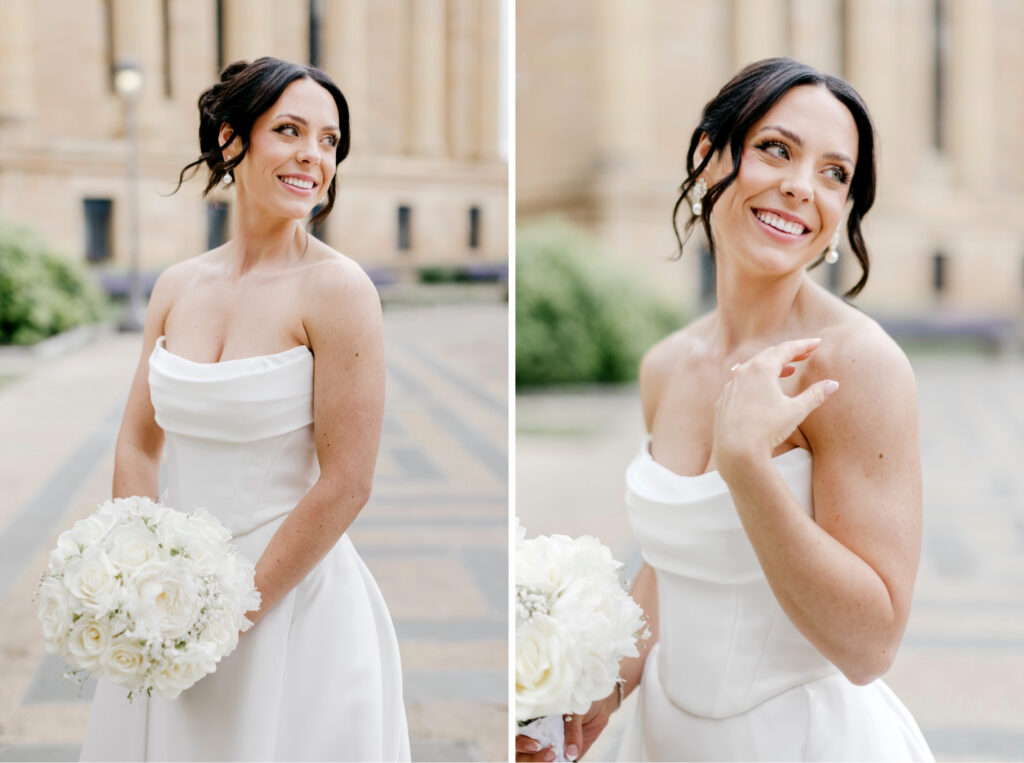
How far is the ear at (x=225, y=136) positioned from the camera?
172 centimetres

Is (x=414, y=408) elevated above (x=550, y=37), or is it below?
below

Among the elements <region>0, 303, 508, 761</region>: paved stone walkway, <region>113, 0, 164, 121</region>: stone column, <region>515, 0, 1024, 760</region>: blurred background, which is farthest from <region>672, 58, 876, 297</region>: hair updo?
<region>113, 0, 164, 121</region>: stone column

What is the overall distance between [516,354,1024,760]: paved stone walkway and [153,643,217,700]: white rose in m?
2.29

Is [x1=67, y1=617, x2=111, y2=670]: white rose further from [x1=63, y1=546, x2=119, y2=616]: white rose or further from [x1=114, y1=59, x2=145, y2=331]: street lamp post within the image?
[x1=114, y1=59, x2=145, y2=331]: street lamp post

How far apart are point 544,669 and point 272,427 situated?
23.5 inches

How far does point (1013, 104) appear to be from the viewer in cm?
1939

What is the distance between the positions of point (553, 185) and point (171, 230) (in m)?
9.21

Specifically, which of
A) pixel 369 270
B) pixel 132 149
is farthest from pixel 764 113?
pixel 132 149

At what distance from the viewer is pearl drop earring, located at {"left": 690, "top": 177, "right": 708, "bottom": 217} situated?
1.57m

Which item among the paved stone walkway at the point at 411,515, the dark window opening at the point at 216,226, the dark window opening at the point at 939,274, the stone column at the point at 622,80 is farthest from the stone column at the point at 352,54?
the dark window opening at the point at 939,274

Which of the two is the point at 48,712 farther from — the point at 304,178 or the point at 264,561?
the point at 304,178

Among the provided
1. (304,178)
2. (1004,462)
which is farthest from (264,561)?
(1004,462)

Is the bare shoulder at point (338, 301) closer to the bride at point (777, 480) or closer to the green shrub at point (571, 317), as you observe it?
the bride at point (777, 480)

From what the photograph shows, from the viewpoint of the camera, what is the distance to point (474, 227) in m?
5.08
